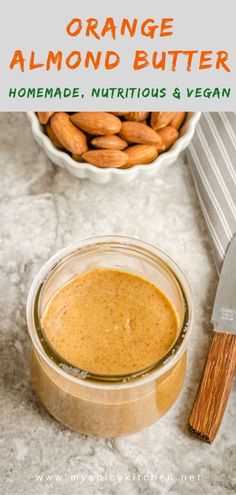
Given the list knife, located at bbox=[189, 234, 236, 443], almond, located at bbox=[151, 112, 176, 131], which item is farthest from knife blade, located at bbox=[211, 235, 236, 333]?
almond, located at bbox=[151, 112, 176, 131]

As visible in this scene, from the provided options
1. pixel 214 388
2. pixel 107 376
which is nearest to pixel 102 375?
pixel 107 376

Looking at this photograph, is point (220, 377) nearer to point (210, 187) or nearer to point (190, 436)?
point (190, 436)

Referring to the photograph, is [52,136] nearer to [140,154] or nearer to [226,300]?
[140,154]

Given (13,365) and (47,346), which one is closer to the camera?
(47,346)

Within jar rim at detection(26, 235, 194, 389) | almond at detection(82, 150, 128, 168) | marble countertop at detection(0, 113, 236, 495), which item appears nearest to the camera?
jar rim at detection(26, 235, 194, 389)

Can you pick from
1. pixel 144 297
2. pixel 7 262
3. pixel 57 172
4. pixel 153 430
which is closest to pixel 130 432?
pixel 153 430

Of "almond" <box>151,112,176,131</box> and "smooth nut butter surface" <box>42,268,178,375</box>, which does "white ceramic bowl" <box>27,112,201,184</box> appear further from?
"smooth nut butter surface" <box>42,268,178,375</box>
